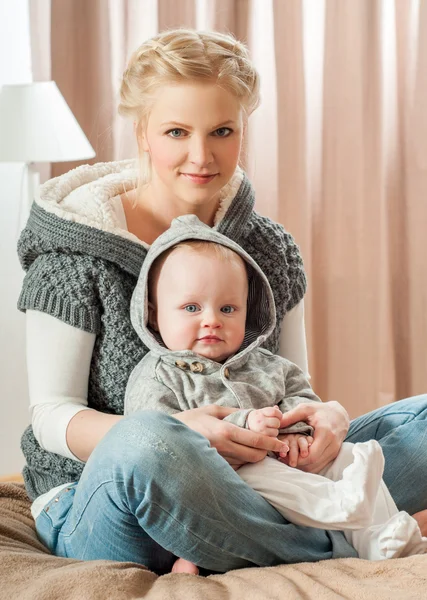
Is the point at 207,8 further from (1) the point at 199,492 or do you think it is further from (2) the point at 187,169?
(1) the point at 199,492

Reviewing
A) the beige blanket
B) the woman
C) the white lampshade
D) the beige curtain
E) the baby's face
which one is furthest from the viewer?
the beige curtain

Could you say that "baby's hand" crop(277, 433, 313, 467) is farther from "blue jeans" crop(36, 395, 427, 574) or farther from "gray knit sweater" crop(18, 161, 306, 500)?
"gray knit sweater" crop(18, 161, 306, 500)

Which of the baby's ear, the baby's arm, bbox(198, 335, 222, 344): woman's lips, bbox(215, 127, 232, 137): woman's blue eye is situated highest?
bbox(215, 127, 232, 137): woman's blue eye

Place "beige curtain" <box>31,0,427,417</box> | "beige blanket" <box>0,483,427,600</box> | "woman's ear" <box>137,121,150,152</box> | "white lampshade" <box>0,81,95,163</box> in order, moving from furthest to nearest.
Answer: "beige curtain" <box>31,0,427,417</box>, "white lampshade" <box>0,81,95,163</box>, "woman's ear" <box>137,121,150,152</box>, "beige blanket" <box>0,483,427,600</box>

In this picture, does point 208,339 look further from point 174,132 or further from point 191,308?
point 174,132

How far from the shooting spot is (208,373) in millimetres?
1544

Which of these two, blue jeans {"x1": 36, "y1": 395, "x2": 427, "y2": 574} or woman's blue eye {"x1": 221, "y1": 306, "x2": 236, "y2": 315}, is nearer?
blue jeans {"x1": 36, "y1": 395, "x2": 427, "y2": 574}

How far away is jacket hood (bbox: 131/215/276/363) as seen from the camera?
159 centimetres

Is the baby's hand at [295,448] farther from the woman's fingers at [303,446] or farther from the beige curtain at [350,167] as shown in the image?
the beige curtain at [350,167]

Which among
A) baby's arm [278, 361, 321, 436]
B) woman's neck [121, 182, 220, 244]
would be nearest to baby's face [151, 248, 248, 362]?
baby's arm [278, 361, 321, 436]

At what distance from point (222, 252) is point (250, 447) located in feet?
1.25

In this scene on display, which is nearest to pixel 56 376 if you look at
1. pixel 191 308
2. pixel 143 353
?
pixel 143 353

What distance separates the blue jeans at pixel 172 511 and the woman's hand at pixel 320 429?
4.3 inches

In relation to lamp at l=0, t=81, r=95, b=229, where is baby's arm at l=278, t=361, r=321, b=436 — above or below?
below
